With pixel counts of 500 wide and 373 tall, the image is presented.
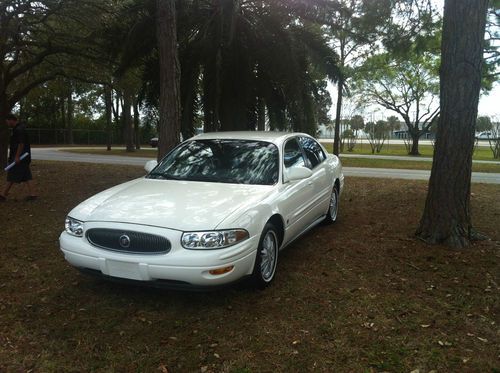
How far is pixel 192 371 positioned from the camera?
323cm

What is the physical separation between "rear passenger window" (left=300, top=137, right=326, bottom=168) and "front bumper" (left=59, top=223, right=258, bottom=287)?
8.40 feet

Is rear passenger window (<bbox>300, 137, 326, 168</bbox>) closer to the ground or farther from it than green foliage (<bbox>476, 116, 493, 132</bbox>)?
closer to the ground

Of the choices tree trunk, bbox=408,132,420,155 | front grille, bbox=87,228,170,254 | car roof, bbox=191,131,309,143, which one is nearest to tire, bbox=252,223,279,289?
front grille, bbox=87,228,170,254

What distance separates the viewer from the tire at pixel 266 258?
13.9 feet

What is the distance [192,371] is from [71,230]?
1.81 meters

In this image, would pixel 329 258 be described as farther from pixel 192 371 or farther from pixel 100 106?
pixel 100 106

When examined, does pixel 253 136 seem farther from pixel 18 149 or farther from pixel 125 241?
pixel 18 149

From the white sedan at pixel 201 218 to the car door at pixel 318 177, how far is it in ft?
0.71

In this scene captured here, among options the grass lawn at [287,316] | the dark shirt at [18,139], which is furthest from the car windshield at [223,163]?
the dark shirt at [18,139]

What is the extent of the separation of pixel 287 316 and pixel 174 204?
4.56 feet

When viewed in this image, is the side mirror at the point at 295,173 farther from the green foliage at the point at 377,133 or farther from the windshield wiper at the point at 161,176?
the green foliage at the point at 377,133

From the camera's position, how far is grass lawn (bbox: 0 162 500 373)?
335cm

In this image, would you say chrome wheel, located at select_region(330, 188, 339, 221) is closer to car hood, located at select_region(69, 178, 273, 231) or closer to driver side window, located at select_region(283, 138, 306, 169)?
driver side window, located at select_region(283, 138, 306, 169)

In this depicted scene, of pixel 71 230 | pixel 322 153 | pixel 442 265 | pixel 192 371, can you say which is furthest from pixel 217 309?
pixel 322 153
